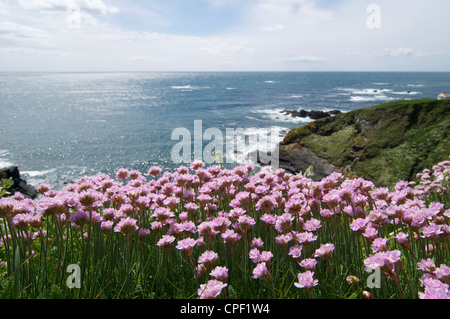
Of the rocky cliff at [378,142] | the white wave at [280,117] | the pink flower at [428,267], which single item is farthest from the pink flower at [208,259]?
the white wave at [280,117]

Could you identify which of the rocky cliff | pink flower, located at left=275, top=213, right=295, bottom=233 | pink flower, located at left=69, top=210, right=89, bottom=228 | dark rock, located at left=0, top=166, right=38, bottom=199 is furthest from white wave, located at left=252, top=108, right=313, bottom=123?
pink flower, located at left=69, top=210, right=89, bottom=228

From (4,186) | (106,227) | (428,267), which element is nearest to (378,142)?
(428,267)

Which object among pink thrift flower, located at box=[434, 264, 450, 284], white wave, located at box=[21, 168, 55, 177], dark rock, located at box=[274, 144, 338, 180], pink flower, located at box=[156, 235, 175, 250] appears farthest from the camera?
white wave, located at box=[21, 168, 55, 177]

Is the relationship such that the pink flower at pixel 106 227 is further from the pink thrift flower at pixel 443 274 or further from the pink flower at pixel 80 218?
the pink thrift flower at pixel 443 274

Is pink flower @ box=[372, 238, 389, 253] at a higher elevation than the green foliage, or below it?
higher

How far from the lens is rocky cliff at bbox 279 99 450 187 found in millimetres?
9547

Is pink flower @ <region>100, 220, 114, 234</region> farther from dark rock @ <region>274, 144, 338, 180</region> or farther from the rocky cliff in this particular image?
dark rock @ <region>274, 144, 338, 180</region>

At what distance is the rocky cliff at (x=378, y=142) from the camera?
376 inches

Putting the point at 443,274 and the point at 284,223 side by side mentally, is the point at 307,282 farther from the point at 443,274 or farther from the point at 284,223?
the point at 443,274

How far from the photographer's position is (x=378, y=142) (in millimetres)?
11164

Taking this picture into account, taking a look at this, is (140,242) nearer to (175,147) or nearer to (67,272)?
(67,272)

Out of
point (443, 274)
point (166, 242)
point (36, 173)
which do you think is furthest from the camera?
point (36, 173)
